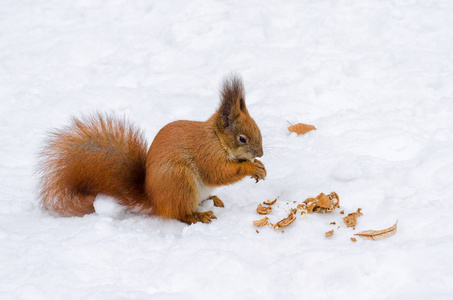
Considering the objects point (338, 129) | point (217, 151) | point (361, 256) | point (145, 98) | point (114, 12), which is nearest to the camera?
point (361, 256)

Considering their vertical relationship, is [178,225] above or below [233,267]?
below

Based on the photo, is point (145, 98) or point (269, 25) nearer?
point (145, 98)

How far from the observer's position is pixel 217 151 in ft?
7.58

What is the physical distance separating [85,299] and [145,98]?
215 cm

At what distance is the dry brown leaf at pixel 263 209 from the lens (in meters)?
2.25

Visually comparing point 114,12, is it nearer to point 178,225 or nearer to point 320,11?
point 320,11

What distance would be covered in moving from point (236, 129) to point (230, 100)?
0.15 meters

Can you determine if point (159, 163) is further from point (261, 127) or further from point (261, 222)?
point (261, 127)

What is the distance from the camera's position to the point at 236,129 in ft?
7.59

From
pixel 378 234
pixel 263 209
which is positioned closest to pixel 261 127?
pixel 263 209

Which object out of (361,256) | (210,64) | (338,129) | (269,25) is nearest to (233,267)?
(361,256)

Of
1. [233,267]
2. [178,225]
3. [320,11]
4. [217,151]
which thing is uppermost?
[320,11]

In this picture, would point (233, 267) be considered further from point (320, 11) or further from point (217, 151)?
point (320, 11)

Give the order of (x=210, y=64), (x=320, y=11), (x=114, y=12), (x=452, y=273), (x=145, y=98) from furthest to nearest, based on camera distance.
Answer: (x=114, y=12)
(x=320, y=11)
(x=210, y=64)
(x=145, y=98)
(x=452, y=273)
